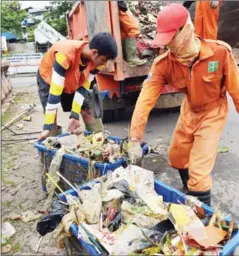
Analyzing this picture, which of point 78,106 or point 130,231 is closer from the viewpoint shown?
point 130,231

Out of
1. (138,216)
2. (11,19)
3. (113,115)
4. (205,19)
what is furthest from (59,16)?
(138,216)

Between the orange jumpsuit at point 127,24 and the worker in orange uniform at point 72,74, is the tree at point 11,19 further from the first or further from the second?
the worker in orange uniform at point 72,74

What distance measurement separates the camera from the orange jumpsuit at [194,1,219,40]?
4395 mm

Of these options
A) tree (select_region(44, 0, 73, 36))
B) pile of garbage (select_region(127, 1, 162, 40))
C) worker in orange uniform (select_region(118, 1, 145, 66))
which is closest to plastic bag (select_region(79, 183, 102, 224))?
worker in orange uniform (select_region(118, 1, 145, 66))

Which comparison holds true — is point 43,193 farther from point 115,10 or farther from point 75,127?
point 115,10

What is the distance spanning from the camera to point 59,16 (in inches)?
816

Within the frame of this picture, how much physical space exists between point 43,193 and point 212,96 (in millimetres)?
1835

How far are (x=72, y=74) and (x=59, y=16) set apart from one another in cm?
1863

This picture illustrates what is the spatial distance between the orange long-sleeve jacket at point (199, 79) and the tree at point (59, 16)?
17.8 metres

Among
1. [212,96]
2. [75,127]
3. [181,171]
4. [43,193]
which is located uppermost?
[212,96]

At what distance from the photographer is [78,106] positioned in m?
3.59

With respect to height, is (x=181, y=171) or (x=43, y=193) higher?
(x=181, y=171)

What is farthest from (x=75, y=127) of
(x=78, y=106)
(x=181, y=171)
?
(x=181, y=171)

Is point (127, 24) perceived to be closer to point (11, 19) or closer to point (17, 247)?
point (17, 247)
